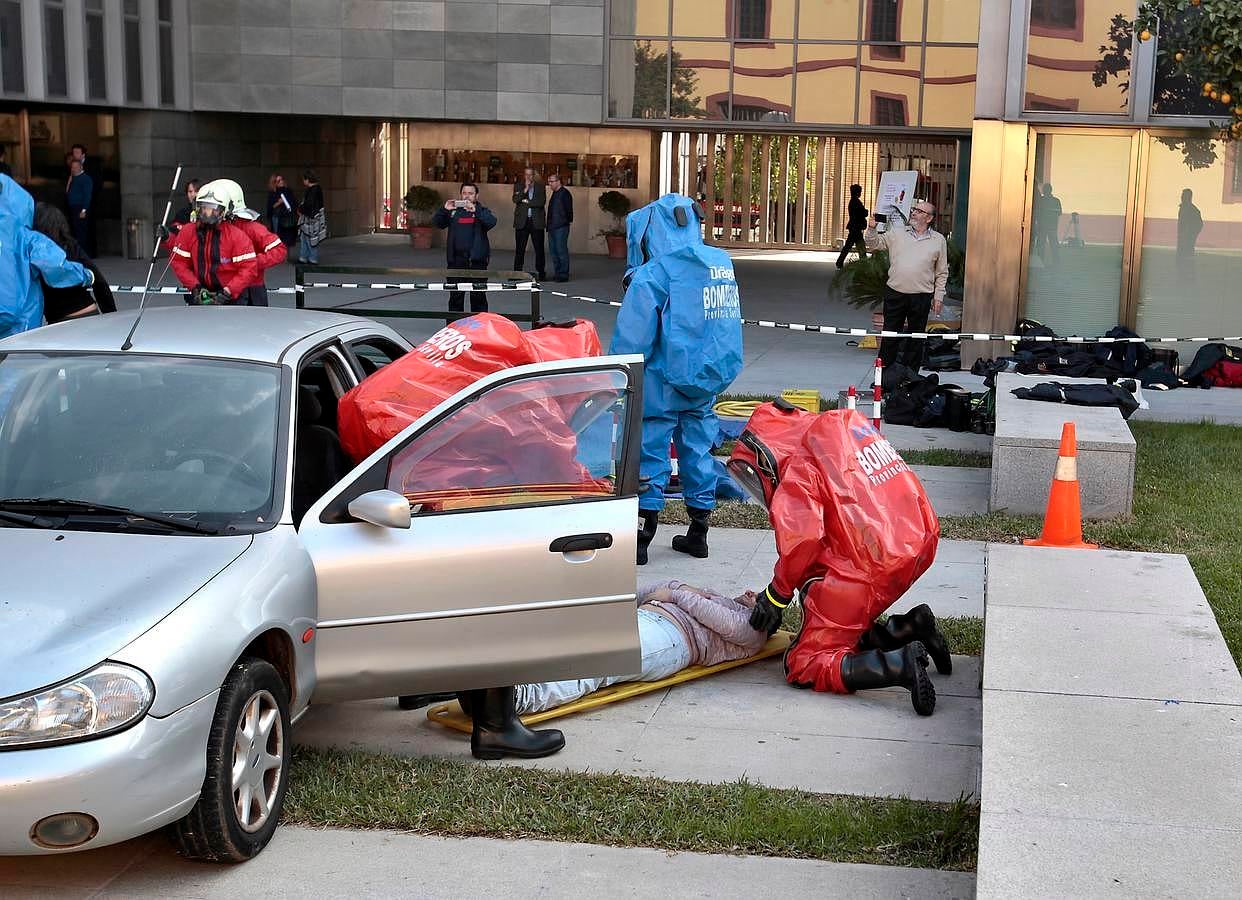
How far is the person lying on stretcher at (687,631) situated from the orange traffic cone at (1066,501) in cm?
218

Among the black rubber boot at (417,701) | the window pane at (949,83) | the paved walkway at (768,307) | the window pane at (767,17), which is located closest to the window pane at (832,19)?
the window pane at (767,17)

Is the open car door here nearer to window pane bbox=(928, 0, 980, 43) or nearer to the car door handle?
the car door handle

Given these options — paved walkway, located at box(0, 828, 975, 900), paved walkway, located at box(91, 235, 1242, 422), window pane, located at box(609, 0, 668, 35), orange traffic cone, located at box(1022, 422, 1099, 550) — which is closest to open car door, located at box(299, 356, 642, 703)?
paved walkway, located at box(0, 828, 975, 900)

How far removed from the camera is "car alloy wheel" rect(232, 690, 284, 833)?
13.9 feet

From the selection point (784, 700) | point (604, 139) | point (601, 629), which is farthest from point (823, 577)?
point (604, 139)

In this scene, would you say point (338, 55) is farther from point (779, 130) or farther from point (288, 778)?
point (288, 778)

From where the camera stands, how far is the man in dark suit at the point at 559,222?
25.1 m

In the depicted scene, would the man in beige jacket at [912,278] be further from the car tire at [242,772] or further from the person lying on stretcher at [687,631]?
the car tire at [242,772]

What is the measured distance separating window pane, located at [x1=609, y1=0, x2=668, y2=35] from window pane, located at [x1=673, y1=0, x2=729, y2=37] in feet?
1.34

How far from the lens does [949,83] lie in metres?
27.1

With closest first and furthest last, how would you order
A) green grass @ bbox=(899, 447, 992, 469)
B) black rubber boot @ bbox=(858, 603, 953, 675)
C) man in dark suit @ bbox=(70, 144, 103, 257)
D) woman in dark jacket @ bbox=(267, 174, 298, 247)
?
black rubber boot @ bbox=(858, 603, 953, 675), green grass @ bbox=(899, 447, 992, 469), man in dark suit @ bbox=(70, 144, 103, 257), woman in dark jacket @ bbox=(267, 174, 298, 247)

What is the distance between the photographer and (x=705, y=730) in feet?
18.1

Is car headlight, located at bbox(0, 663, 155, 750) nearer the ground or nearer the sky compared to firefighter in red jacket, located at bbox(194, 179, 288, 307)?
nearer the ground

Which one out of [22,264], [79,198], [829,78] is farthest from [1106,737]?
[829,78]
